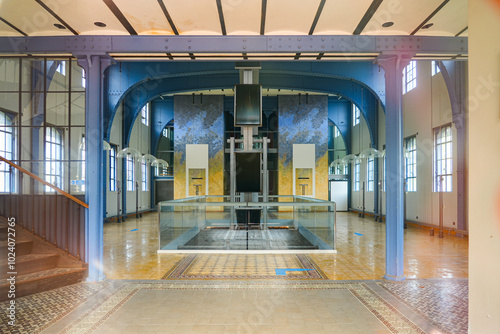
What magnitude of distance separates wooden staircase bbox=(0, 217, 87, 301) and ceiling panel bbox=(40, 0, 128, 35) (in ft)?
10.1

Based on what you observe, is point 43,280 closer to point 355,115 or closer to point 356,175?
point 356,175

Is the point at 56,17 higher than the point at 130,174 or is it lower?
higher

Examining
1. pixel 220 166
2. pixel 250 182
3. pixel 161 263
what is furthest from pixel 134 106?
pixel 161 263

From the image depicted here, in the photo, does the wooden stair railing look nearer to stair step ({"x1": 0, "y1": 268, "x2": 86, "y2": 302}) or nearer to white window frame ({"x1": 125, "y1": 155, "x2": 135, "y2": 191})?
stair step ({"x1": 0, "y1": 268, "x2": 86, "y2": 302})

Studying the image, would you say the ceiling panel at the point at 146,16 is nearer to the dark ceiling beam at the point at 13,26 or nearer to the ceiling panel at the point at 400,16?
the dark ceiling beam at the point at 13,26

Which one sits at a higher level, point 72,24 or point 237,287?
point 72,24

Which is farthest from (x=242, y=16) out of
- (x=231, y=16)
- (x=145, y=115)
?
(x=145, y=115)

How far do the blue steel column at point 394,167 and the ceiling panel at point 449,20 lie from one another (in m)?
0.47

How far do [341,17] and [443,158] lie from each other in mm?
7825

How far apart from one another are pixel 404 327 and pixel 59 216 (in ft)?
16.0

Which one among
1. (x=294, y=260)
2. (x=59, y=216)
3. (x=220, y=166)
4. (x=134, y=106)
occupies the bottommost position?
(x=294, y=260)

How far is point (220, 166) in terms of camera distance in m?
15.5

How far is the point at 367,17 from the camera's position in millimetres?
4152

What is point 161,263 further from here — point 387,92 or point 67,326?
point 387,92
